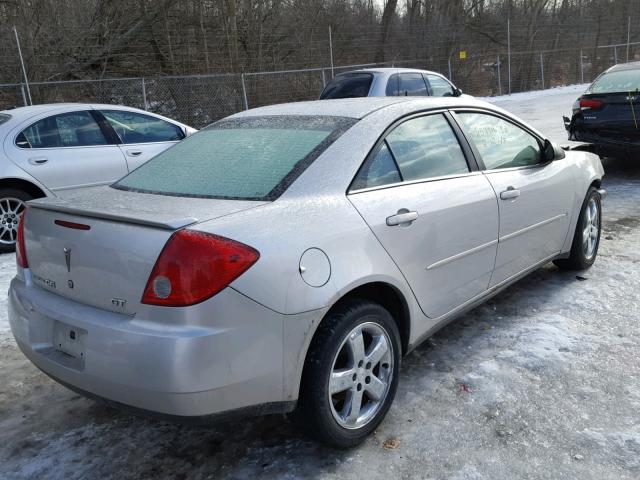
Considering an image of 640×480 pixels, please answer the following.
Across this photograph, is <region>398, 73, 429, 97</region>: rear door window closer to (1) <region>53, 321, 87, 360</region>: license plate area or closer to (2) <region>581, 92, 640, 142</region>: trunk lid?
(2) <region>581, 92, 640, 142</region>: trunk lid

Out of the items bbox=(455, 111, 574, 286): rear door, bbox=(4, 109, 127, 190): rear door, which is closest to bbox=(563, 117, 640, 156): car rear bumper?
bbox=(455, 111, 574, 286): rear door

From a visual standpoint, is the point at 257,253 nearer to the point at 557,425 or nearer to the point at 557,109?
the point at 557,425

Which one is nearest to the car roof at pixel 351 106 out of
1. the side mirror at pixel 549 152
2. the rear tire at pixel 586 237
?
the side mirror at pixel 549 152

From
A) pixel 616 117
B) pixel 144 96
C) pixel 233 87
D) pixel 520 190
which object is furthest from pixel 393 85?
A: pixel 233 87

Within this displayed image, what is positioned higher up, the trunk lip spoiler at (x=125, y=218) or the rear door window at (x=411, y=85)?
the rear door window at (x=411, y=85)

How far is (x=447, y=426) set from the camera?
9.49 feet

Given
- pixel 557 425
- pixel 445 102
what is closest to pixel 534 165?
pixel 445 102

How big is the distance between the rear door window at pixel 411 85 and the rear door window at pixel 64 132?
17.1 ft

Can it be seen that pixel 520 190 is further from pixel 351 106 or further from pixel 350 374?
pixel 350 374

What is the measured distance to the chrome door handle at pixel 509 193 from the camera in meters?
3.68

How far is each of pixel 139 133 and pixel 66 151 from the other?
95 cm

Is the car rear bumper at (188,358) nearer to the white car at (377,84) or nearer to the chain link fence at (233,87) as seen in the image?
the white car at (377,84)

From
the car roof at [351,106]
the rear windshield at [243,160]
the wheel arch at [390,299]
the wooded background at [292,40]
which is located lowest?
the wheel arch at [390,299]

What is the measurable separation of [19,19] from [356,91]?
8.74m
